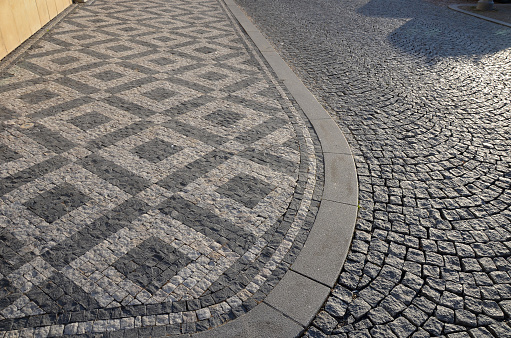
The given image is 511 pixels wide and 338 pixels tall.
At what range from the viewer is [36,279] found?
292 centimetres

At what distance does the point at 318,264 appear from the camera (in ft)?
10.4

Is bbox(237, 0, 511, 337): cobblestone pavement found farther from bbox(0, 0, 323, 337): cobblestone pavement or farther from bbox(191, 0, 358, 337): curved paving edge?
bbox(0, 0, 323, 337): cobblestone pavement

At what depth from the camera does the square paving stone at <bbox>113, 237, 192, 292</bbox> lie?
297 cm

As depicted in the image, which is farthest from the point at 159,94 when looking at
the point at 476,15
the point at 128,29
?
the point at 476,15

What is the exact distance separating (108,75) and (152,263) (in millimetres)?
4620

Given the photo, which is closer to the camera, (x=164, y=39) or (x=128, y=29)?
(x=164, y=39)

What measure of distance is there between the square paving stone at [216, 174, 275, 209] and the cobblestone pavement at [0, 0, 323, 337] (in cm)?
2

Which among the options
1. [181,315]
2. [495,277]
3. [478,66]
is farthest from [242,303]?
[478,66]

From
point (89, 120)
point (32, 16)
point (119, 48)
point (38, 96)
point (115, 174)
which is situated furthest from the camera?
point (32, 16)

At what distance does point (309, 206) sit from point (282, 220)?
0.36 meters

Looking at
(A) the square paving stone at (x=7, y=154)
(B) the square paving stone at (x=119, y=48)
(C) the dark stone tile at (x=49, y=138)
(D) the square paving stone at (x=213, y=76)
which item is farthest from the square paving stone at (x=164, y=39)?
(A) the square paving stone at (x=7, y=154)

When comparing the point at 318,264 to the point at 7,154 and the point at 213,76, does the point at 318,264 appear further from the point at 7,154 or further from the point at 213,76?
the point at 213,76

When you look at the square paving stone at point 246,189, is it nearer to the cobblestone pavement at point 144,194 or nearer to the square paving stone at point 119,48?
the cobblestone pavement at point 144,194

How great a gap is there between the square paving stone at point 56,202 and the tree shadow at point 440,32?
7.51m
